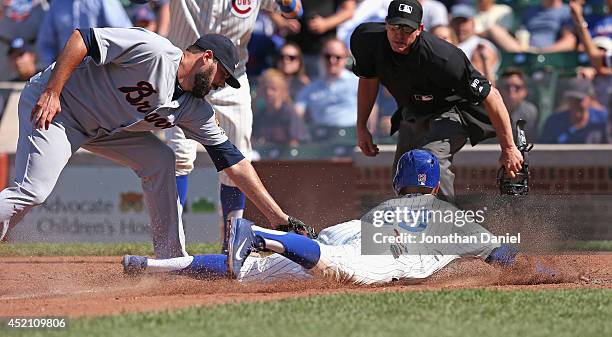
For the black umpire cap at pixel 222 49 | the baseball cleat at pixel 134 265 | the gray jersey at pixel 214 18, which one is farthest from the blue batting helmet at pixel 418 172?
the gray jersey at pixel 214 18

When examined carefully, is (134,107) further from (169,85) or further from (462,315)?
(462,315)

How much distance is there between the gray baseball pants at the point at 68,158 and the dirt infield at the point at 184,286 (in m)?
0.48

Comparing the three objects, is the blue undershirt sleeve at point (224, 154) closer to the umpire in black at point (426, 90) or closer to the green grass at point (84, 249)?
the umpire in black at point (426, 90)

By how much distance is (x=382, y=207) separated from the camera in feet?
22.5

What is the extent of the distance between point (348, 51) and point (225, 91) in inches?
185

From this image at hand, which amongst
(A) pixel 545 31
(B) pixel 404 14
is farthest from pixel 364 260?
(A) pixel 545 31

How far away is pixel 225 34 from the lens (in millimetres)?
8242

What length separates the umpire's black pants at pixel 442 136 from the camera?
310 inches

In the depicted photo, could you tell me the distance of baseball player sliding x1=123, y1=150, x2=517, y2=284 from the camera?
6379 millimetres

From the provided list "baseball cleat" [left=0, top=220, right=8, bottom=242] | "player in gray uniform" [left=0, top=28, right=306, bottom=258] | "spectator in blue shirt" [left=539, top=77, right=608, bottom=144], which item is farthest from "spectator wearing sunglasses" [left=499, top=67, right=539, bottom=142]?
"baseball cleat" [left=0, top=220, right=8, bottom=242]

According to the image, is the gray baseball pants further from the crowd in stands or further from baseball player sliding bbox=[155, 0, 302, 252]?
the crowd in stands

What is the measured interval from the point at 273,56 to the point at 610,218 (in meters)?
4.60

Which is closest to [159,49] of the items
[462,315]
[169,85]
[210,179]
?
[169,85]

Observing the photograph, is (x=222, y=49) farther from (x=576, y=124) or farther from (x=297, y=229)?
(x=576, y=124)
